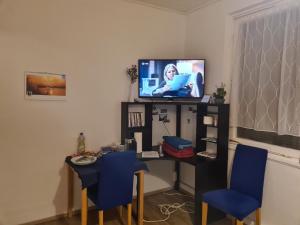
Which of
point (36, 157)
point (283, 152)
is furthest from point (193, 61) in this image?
point (36, 157)

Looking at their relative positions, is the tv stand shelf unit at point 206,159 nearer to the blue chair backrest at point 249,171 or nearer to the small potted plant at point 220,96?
the small potted plant at point 220,96

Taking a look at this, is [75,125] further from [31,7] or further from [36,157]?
[31,7]

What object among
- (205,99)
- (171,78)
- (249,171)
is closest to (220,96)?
(205,99)

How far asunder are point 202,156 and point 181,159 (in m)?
0.27

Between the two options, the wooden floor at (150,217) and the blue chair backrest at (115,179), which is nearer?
the blue chair backrest at (115,179)

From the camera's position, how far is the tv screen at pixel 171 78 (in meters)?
2.92

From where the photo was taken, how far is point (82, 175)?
2014mm

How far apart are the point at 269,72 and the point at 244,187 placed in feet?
3.83

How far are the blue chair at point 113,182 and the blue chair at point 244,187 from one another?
0.76m

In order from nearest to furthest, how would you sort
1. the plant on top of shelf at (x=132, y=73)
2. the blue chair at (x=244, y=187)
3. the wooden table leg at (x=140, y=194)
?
the blue chair at (x=244, y=187) → the wooden table leg at (x=140, y=194) → the plant on top of shelf at (x=132, y=73)

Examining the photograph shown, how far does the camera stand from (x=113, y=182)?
6.75 feet

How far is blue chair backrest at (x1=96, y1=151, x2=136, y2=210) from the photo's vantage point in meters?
2.01

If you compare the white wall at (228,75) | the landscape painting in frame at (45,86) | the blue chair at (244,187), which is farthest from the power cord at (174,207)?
the landscape painting in frame at (45,86)

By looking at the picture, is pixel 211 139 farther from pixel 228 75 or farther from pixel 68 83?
pixel 68 83
